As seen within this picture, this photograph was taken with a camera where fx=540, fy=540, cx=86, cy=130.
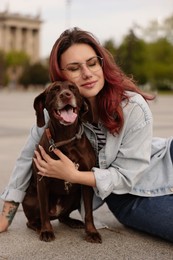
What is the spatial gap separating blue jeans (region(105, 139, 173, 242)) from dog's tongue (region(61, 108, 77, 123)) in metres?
0.89

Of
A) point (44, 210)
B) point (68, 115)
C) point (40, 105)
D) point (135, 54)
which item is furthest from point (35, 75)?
point (68, 115)

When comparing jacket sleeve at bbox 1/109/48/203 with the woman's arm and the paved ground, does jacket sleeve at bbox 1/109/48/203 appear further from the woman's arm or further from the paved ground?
the woman's arm

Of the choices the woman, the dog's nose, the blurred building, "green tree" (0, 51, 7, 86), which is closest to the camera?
the dog's nose

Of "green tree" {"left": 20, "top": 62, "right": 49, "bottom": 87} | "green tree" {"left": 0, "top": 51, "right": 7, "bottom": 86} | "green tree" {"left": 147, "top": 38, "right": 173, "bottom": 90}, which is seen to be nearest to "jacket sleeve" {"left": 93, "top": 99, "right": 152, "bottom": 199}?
"green tree" {"left": 147, "top": 38, "right": 173, "bottom": 90}

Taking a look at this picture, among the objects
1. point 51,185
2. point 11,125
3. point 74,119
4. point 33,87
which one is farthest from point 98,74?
point 33,87

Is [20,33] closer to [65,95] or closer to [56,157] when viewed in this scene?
[56,157]

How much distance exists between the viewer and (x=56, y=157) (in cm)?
351

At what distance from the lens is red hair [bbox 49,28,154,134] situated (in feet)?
11.8

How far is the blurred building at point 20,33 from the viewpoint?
4631 inches

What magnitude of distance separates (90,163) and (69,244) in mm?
566

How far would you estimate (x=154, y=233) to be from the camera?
3766mm

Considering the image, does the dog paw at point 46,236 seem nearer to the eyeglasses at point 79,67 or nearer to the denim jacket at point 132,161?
the denim jacket at point 132,161

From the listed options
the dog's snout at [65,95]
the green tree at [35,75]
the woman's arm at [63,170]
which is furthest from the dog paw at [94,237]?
the green tree at [35,75]

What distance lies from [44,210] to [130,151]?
702 millimetres
